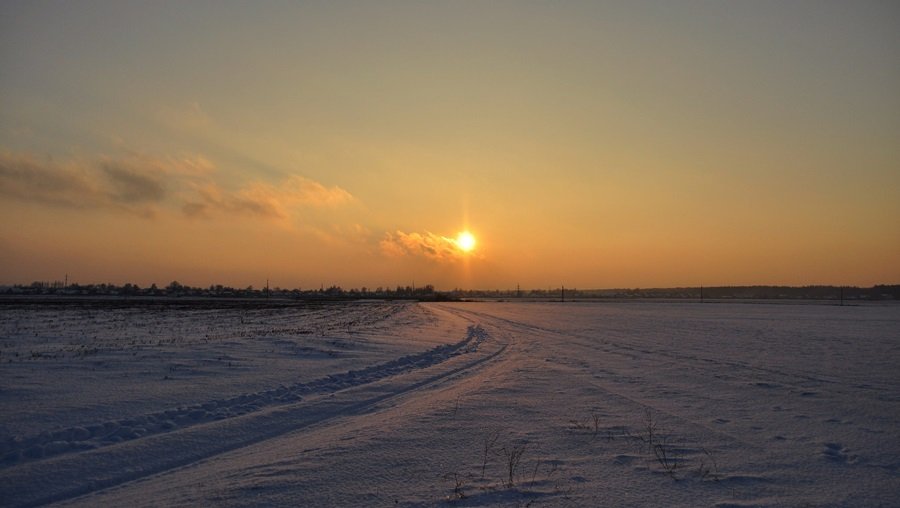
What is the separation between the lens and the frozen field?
5.26 metres

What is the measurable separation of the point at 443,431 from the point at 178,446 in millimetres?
3899

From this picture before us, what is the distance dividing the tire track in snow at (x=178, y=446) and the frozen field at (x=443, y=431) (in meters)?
0.04

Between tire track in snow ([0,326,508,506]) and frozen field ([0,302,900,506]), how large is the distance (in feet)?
0.13

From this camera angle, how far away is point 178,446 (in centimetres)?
703

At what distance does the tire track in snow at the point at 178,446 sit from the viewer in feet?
18.2

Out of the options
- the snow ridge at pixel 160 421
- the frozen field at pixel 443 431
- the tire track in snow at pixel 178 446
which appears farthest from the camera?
the snow ridge at pixel 160 421

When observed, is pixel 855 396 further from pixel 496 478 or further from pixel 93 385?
pixel 93 385

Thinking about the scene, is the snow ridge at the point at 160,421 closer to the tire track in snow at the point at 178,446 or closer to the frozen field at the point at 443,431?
the frozen field at the point at 443,431

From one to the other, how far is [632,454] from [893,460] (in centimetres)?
322

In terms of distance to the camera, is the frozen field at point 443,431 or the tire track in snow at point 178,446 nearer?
the frozen field at point 443,431

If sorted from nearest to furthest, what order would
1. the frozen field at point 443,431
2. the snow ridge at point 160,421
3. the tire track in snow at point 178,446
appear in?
the frozen field at point 443,431 → the tire track in snow at point 178,446 → the snow ridge at point 160,421

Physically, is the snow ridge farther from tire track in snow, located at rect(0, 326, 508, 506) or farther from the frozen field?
tire track in snow, located at rect(0, 326, 508, 506)

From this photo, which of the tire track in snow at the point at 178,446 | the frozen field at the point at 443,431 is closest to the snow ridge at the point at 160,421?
the frozen field at the point at 443,431

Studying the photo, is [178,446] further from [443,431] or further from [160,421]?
[443,431]
